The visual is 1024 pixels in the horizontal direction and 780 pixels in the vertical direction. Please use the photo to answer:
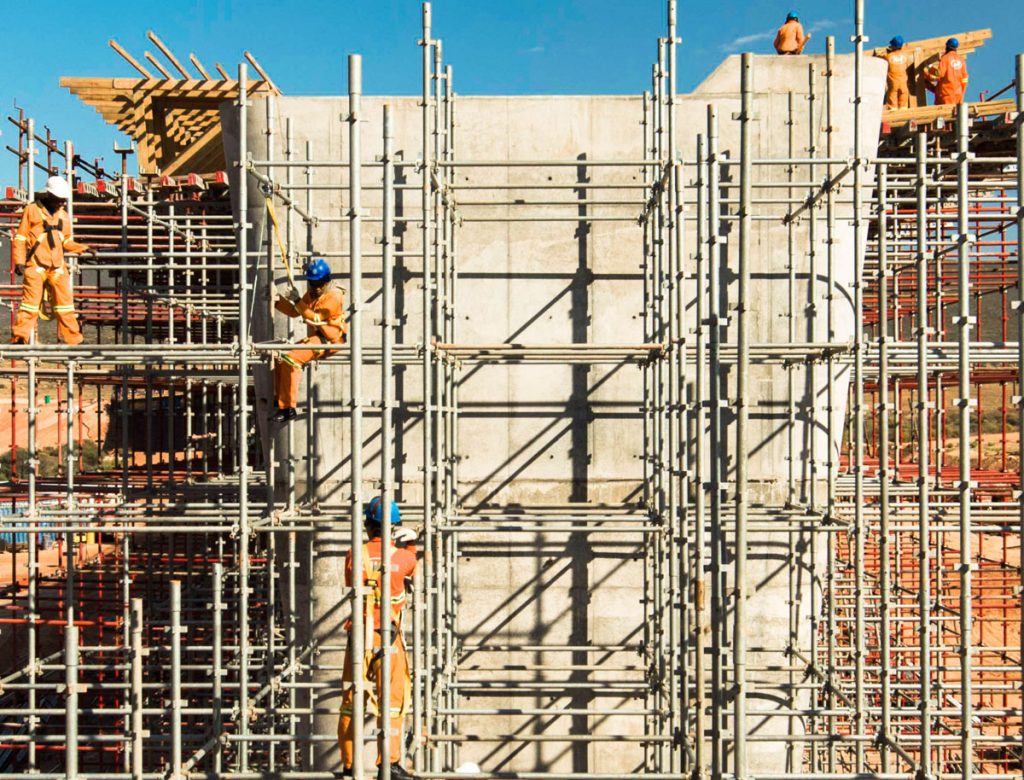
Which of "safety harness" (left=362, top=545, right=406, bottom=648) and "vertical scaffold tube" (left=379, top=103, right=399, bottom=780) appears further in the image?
"safety harness" (left=362, top=545, right=406, bottom=648)

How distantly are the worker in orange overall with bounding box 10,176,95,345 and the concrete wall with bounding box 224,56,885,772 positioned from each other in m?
1.92

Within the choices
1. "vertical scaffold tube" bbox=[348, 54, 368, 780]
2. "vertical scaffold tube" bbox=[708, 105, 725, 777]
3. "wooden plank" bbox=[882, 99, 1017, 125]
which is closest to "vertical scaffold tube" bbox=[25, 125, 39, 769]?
"vertical scaffold tube" bbox=[348, 54, 368, 780]

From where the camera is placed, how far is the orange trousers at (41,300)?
7.79 m

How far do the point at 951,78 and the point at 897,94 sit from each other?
2.65 feet

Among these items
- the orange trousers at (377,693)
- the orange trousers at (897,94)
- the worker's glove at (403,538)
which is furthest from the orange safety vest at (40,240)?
the orange trousers at (897,94)

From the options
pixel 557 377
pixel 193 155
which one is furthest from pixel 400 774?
pixel 193 155

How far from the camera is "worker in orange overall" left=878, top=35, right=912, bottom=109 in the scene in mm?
13227

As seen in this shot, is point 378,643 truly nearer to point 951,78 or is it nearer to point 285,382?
point 285,382

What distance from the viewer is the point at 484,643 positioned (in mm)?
8594

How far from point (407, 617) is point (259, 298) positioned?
3.91m

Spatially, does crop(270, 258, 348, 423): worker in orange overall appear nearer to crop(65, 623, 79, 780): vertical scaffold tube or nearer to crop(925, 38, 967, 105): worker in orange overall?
crop(65, 623, 79, 780): vertical scaffold tube

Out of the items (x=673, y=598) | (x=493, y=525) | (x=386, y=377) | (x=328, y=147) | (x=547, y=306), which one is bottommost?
(x=673, y=598)

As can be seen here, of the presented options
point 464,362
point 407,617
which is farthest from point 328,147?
point 407,617

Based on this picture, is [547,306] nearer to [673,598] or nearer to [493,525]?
[493,525]
